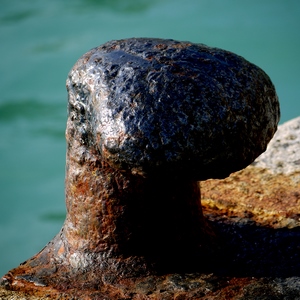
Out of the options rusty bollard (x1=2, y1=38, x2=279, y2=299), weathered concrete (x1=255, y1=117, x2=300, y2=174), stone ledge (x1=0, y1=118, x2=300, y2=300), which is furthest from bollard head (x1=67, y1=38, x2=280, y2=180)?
weathered concrete (x1=255, y1=117, x2=300, y2=174)

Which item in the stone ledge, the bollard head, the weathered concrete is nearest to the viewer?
the bollard head

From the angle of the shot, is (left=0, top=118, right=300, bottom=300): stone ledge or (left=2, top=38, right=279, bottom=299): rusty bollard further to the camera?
(left=0, top=118, right=300, bottom=300): stone ledge

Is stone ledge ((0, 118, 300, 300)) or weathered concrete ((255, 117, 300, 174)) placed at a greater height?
weathered concrete ((255, 117, 300, 174))

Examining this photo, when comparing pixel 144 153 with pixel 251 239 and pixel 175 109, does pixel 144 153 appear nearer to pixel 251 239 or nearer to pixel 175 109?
pixel 175 109

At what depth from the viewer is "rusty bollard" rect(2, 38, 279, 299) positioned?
1.38 metres

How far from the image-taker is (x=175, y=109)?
1374mm

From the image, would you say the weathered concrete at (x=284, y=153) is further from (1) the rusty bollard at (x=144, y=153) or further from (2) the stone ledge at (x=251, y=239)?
(1) the rusty bollard at (x=144, y=153)

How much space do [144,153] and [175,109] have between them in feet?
0.36

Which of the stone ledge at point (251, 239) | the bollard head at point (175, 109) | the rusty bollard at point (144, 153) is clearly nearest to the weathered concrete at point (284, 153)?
the stone ledge at point (251, 239)

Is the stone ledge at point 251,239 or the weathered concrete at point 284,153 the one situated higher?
the weathered concrete at point 284,153

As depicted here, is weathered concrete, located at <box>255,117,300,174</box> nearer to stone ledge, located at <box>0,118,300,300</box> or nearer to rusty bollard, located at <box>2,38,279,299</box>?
stone ledge, located at <box>0,118,300,300</box>

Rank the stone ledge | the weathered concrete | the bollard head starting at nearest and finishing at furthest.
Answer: the bollard head → the stone ledge → the weathered concrete

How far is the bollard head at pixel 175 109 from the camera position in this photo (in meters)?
1.37

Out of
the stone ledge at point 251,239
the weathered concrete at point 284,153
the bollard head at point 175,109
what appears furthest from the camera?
the weathered concrete at point 284,153
